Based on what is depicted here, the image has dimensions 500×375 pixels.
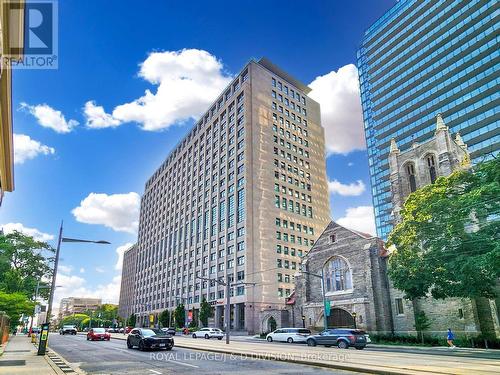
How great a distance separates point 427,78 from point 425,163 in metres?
50.3

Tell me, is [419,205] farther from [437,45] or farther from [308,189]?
[437,45]

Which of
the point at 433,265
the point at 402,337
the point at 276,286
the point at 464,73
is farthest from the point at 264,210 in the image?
the point at 464,73

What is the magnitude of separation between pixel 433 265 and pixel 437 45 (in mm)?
74920

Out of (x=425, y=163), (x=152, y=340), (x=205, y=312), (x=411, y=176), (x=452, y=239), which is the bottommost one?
(x=152, y=340)

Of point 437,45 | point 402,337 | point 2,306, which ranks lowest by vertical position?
point 402,337

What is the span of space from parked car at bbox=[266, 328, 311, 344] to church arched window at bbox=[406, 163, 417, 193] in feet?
75.4

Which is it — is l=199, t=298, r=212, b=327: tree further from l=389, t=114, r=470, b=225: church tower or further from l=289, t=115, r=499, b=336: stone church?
l=389, t=114, r=470, b=225: church tower

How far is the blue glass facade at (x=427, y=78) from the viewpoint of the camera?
2844 inches

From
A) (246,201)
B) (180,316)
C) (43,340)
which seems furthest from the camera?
(180,316)

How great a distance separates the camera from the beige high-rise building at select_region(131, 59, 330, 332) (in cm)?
6656

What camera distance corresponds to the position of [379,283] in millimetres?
40500

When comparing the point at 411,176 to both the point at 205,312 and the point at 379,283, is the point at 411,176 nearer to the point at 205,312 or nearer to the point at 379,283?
Answer: the point at 379,283

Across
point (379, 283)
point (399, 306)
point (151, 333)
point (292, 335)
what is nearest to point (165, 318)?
point (292, 335)

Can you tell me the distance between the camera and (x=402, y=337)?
34.6 metres
